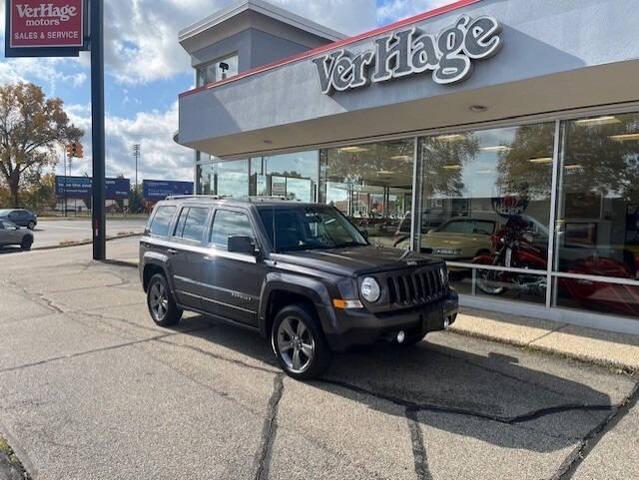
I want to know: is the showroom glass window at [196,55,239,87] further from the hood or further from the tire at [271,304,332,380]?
the tire at [271,304,332,380]

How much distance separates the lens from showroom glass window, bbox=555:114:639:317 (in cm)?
794

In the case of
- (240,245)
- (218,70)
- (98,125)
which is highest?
(218,70)

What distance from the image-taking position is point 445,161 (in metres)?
9.95

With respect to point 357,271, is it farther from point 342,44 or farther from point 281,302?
point 342,44

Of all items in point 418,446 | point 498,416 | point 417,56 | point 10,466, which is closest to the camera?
point 10,466

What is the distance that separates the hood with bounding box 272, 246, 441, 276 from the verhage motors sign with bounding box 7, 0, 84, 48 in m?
14.0

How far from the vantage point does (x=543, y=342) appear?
21.6 ft

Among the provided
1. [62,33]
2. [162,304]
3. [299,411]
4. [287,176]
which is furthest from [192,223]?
[62,33]

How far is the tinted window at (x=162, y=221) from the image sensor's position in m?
7.38

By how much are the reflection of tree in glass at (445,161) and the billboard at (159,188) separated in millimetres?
64816

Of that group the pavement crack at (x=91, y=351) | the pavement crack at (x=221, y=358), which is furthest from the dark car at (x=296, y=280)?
the pavement crack at (x=91, y=351)

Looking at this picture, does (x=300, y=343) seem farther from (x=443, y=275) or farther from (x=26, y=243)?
(x=26, y=243)

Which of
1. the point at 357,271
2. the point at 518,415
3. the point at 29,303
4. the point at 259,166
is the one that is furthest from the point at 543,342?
the point at 259,166

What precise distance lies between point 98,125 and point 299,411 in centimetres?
1484
